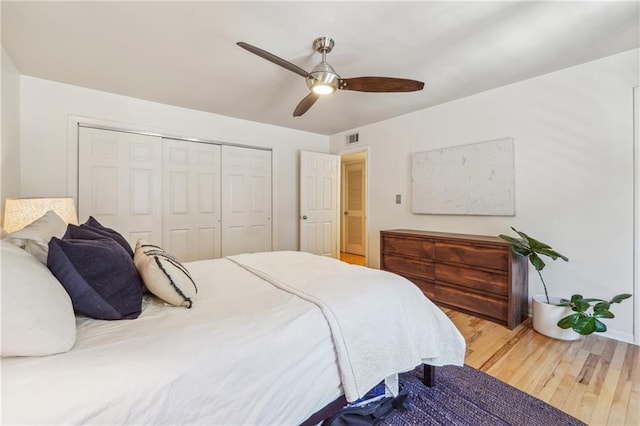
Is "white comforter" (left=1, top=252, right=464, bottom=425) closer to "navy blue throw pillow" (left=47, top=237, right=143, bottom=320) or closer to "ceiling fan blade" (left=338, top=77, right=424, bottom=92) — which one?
"navy blue throw pillow" (left=47, top=237, right=143, bottom=320)

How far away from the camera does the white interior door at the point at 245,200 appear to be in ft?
12.8

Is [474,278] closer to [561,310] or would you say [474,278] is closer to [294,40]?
[561,310]

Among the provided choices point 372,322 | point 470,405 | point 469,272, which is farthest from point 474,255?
point 372,322

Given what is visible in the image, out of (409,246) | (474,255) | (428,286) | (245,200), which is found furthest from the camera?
(245,200)

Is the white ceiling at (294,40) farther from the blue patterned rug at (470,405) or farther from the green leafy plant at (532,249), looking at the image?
the blue patterned rug at (470,405)

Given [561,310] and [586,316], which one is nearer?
[586,316]

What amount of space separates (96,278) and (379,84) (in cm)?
208

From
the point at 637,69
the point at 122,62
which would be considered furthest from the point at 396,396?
the point at 122,62

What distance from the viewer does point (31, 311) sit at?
814 millimetres

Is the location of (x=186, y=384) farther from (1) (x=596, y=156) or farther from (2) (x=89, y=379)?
(1) (x=596, y=156)

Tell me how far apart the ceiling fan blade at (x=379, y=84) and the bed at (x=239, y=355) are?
1.40 metres

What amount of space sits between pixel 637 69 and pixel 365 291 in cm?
283

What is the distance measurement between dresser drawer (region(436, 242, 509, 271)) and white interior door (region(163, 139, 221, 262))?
2.87 m

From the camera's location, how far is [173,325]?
3.53ft
